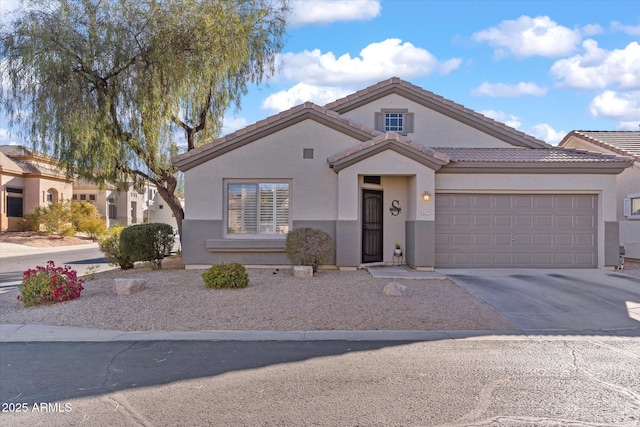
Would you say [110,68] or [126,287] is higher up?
[110,68]

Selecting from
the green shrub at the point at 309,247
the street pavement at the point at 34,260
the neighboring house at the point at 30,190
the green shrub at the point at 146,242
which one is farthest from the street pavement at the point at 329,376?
the neighboring house at the point at 30,190

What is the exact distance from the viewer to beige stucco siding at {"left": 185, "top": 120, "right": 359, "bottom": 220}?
1392 centimetres

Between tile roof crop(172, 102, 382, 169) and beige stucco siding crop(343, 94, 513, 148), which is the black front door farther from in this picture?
beige stucco siding crop(343, 94, 513, 148)

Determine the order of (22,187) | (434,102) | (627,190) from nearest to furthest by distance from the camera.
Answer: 1. (434,102)
2. (627,190)
3. (22,187)

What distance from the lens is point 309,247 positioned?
1237cm

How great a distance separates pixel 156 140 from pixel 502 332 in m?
11.6

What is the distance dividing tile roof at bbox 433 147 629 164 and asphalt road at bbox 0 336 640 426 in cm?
741

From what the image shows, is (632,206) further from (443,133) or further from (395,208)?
(395,208)

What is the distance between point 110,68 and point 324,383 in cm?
1188

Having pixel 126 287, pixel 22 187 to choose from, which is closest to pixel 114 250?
pixel 126 287

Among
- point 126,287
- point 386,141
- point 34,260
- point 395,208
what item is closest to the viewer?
point 126,287

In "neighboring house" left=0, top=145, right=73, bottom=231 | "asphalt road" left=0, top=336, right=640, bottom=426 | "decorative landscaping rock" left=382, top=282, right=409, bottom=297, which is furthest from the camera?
"neighboring house" left=0, top=145, right=73, bottom=231

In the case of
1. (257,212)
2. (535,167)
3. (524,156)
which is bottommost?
(257,212)

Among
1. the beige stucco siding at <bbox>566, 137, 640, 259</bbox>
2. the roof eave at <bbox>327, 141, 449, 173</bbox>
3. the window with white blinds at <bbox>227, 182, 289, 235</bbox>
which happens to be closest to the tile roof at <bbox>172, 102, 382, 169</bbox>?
the window with white blinds at <bbox>227, 182, 289, 235</bbox>
